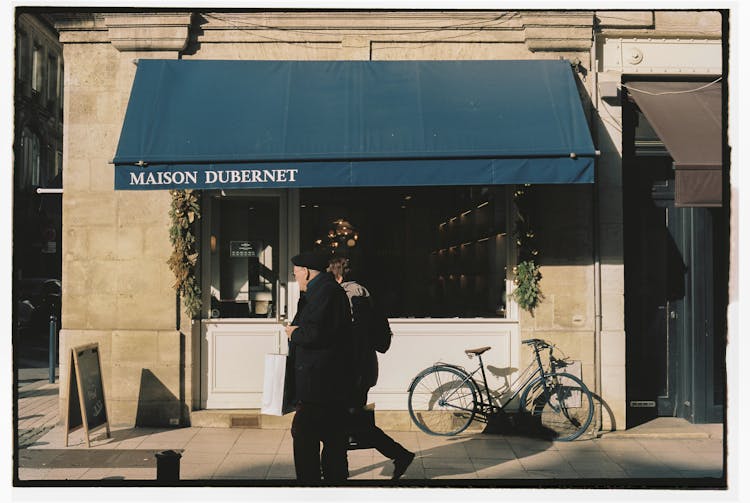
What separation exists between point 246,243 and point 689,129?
201 inches

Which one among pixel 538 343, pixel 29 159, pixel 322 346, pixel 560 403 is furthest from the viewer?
pixel 29 159

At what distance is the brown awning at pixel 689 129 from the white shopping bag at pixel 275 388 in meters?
4.27

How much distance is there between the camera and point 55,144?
125ft

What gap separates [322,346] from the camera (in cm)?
576

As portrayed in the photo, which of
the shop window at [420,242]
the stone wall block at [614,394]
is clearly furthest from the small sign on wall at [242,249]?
the stone wall block at [614,394]

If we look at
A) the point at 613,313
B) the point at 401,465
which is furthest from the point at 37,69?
the point at 401,465

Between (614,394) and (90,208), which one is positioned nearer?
(614,394)

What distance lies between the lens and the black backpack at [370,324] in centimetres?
641

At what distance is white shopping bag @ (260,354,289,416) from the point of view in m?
6.08

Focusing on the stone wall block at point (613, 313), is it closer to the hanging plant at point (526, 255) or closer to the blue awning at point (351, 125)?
the hanging plant at point (526, 255)

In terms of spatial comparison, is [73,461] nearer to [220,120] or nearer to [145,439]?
[145,439]

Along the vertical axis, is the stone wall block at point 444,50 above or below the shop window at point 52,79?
below

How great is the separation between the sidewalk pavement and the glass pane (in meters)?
1.67

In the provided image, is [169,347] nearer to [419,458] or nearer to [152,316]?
[152,316]
